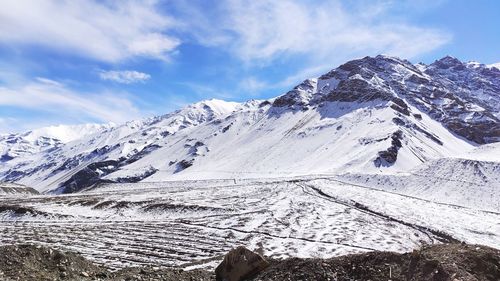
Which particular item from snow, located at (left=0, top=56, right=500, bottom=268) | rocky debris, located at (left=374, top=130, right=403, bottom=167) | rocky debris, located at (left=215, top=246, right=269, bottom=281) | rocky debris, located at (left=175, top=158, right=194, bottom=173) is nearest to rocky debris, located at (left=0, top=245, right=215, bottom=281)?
rocky debris, located at (left=215, top=246, right=269, bottom=281)

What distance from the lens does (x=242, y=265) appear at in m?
16.9

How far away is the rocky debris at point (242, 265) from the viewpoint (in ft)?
55.1

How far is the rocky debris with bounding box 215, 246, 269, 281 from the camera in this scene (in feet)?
55.1

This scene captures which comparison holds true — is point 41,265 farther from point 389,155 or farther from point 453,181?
point 389,155

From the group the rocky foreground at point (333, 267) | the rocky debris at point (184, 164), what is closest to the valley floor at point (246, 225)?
the rocky foreground at point (333, 267)

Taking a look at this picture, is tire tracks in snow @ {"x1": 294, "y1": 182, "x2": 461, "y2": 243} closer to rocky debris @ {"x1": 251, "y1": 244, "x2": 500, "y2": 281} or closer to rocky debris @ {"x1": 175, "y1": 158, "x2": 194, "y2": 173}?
rocky debris @ {"x1": 251, "y1": 244, "x2": 500, "y2": 281}

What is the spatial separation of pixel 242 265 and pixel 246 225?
101 feet

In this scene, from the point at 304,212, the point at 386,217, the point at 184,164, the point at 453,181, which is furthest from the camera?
the point at 184,164

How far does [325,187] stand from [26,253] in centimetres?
6334

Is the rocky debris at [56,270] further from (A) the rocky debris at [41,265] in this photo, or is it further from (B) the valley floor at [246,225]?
(B) the valley floor at [246,225]

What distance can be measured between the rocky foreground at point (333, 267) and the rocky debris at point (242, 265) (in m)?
0.31

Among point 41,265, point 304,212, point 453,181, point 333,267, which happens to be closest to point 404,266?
point 333,267

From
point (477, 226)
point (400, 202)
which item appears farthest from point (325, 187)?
point (477, 226)

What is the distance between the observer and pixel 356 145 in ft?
419
